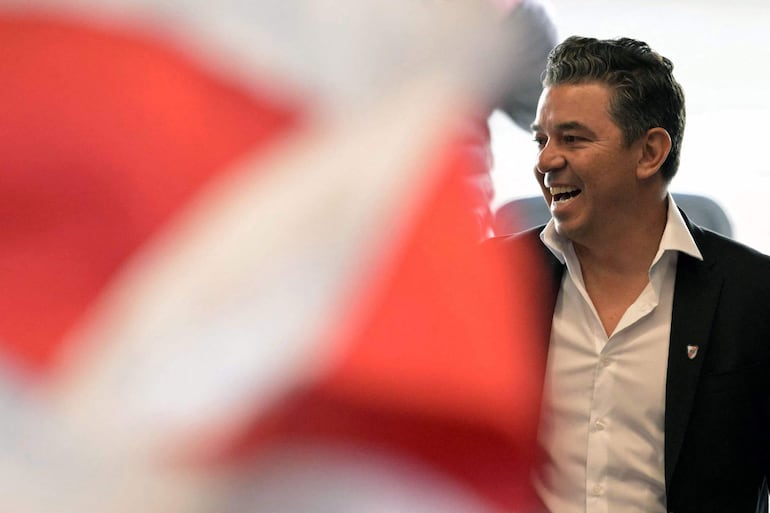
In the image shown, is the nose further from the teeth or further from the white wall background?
the white wall background

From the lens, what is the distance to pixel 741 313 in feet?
3.68

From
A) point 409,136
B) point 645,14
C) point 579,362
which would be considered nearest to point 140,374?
point 409,136

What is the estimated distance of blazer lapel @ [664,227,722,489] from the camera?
3.55 ft

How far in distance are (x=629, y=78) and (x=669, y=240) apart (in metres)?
0.19

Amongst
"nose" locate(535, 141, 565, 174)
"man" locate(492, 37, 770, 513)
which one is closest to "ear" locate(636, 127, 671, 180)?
"man" locate(492, 37, 770, 513)

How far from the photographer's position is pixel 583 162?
1.16 metres

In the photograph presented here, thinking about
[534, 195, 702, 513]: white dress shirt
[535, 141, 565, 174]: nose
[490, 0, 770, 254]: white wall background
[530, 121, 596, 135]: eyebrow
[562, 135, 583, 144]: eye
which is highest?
[490, 0, 770, 254]: white wall background

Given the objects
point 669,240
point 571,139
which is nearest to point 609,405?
point 669,240

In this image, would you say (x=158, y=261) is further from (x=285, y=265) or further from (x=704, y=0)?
(x=704, y=0)

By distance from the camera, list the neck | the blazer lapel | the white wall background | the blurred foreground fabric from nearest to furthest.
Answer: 1. the blurred foreground fabric
2. the blazer lapel
3. the neck
4. the white wall background

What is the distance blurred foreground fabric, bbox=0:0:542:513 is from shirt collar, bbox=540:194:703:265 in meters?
0.78

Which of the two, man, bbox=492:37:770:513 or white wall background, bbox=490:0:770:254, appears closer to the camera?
man, bbox=492:37:770:513

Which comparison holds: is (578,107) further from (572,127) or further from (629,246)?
(629,246)

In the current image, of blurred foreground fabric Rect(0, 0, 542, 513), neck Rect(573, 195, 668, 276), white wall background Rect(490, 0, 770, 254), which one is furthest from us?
white wall background Rect(490, 0, 770, 254)
